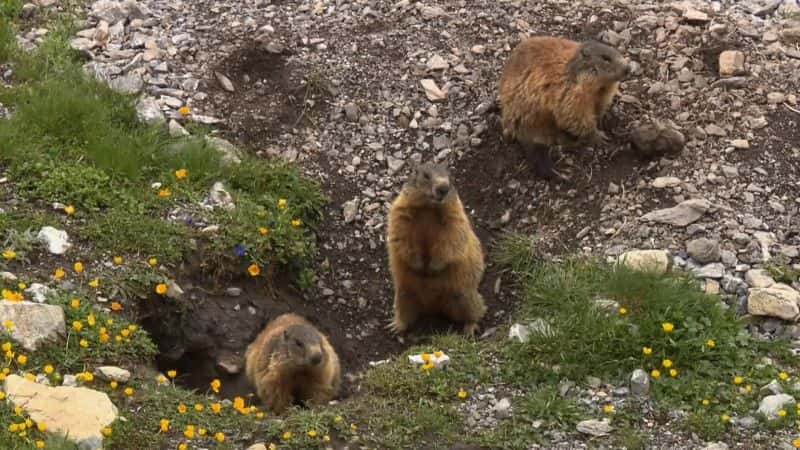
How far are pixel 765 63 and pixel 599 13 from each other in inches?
56.9

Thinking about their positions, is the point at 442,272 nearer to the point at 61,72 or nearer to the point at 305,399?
the point at 305,399

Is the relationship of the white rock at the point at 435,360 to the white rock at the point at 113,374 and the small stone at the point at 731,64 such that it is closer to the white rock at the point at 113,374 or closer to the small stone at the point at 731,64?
the white rock at the point at 113,374

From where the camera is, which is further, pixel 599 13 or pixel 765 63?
pixel 599 13

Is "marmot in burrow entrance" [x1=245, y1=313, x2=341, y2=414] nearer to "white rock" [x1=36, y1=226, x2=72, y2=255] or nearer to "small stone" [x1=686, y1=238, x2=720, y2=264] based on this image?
"white rock" [x1=36, y1=226, x2=72, y2=255]

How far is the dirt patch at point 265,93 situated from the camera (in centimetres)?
899

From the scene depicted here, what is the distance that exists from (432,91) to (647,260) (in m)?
2.68

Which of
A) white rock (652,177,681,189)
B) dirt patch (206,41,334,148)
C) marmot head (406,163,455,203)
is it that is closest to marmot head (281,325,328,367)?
marmot head (406,163,455,203)

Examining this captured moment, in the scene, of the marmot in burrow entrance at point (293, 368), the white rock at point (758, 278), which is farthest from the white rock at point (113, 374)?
the white rock at point (758, 278)

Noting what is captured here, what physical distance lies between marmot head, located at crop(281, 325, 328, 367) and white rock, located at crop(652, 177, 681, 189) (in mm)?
2637

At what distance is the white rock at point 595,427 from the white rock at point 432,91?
369 centimetres

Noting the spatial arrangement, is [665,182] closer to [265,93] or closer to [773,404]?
[773,404]

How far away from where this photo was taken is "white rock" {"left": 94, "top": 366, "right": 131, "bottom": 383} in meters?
6.31

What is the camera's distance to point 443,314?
831 cm

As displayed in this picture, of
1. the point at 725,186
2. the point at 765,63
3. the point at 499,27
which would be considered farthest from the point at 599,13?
the point at 725,186
